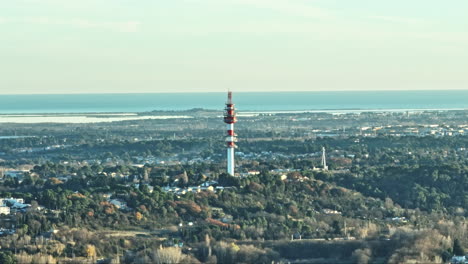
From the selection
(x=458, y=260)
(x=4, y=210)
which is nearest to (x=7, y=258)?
(x=4, y=210)

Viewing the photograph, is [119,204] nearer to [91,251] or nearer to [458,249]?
[91,251]

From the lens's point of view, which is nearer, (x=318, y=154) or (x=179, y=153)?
(x=318, y=154)

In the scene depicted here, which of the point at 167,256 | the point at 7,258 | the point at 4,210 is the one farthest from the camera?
the point at 4,210

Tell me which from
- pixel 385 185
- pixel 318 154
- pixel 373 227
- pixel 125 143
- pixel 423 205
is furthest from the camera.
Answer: pixel 125 143

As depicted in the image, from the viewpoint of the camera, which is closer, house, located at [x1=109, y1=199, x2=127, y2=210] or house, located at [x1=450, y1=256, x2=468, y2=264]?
house, located at [x1=450, y1=256, x2=468, y2=264]

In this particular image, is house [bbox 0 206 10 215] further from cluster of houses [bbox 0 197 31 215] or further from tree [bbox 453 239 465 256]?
tree [bbox 453 239 465 256]

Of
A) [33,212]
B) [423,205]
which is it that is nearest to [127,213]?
[33,212]

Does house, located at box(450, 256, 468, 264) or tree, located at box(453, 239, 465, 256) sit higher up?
tree, located at box(453, 239, 465, 256)

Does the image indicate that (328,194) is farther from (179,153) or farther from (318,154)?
(179,153)

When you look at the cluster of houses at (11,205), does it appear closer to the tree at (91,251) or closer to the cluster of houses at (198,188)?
the cluster of houses at (198,188)

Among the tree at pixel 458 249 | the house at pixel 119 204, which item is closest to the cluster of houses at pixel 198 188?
the house at pixel 119 204

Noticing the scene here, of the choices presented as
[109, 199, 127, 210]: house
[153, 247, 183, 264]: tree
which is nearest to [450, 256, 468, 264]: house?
[153, 247, 183, 264]: tree
